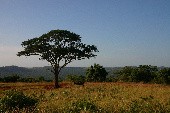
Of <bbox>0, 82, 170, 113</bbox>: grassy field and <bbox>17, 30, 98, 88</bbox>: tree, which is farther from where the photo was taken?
<bbox>17, 30, 98, 88</bbox>: tree

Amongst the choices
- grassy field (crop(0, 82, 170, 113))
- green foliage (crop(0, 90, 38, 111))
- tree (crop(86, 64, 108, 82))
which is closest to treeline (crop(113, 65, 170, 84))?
tree (crop(86, 64, 108, 82))

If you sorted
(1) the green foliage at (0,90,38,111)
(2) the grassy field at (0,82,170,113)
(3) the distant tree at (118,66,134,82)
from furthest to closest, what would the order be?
1. (3) the distant tree at (118,66,134,82)
2. (1) the green foliage at (0,90,38,111)
3. (2) the grassy field at (0,82,170,113)

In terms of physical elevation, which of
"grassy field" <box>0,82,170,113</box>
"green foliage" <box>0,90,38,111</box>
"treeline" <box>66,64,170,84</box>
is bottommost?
"grassy field" <box>0,82,170,113</box>

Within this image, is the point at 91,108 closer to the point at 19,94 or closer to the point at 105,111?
the point at 105,111

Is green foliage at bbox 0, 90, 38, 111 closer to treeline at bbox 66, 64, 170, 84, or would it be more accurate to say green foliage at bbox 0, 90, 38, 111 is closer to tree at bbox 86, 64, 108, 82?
treeline at bbox 66, 64, 170, 84

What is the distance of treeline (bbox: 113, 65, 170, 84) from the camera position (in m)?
70.2

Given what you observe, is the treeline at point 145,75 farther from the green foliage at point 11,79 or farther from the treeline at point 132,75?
the green foliage at point 11,79

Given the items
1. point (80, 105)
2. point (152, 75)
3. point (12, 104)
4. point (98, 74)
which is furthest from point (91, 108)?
point (152, 75)

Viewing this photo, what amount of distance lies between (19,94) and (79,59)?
32601 millimetres

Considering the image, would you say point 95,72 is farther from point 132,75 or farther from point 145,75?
point 145,75

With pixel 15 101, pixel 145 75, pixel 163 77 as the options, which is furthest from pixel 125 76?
pixel 15 101

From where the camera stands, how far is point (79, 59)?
161ft

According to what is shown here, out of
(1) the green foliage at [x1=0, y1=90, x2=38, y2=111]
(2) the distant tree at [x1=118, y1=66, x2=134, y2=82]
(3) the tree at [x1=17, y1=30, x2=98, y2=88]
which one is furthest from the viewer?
(2) the distant tree at [x1=118, y1=66, x2=134, y2=82]

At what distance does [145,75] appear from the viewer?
73688 millimetres
